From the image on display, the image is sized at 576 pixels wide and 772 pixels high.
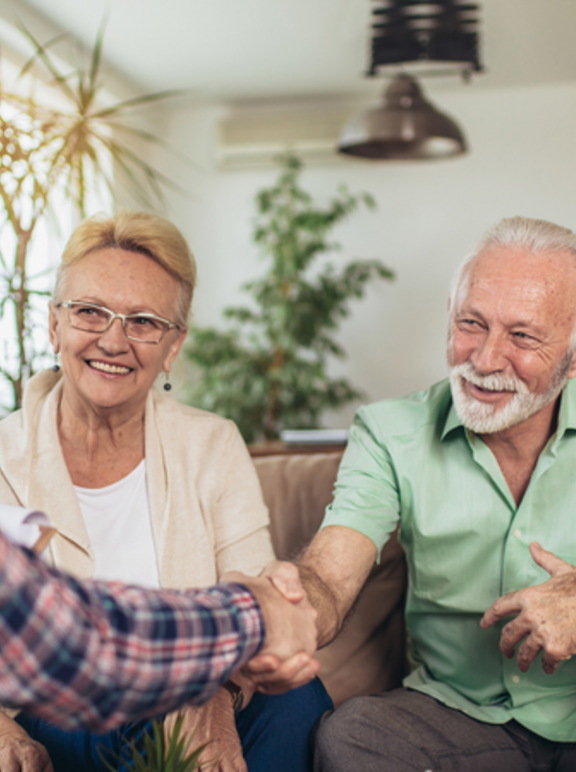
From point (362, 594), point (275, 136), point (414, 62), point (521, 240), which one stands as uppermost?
point (275, 136)

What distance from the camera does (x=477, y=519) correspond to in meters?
1.49

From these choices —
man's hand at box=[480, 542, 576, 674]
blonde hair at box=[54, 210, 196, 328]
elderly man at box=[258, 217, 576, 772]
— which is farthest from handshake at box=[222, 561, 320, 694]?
blonde hair at box=[54, 210, 196, 328]

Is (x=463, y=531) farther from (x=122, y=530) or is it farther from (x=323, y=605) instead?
(x=122, y=530)

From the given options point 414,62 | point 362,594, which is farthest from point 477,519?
point 414,62

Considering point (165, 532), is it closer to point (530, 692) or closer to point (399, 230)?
point (530, 692)

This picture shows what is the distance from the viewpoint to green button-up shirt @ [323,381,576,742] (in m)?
1.43

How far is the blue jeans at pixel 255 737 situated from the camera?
1.32m

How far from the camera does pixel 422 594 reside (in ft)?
5.05

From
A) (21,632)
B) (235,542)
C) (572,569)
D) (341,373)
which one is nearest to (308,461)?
(235,542)

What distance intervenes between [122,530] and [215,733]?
43cm

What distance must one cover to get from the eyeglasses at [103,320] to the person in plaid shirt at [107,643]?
748mm

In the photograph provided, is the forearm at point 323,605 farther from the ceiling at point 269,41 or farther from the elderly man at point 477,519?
the ceiling at point 269,41

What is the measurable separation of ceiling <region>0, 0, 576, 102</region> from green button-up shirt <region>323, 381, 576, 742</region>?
2797mm

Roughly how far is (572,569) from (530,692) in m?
0.31
